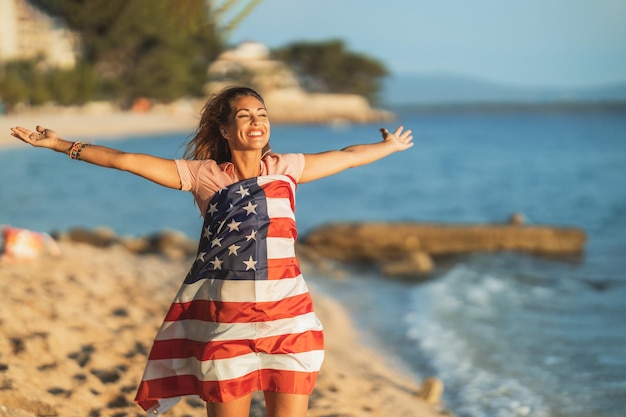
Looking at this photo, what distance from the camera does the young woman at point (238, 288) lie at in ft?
8.97

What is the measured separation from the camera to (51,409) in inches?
152

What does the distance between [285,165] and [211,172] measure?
0.93 feet

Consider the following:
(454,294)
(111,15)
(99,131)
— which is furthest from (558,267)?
(111,15)

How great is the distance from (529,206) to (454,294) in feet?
42.1

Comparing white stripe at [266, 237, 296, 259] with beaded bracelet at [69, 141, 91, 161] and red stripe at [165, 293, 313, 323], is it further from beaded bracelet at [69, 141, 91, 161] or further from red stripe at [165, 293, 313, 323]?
beaded bracelet at [69, 141, 91, 161]

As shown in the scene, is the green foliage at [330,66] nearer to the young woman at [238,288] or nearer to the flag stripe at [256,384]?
the young woman at [238,288]

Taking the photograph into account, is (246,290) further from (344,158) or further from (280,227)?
(344,158)

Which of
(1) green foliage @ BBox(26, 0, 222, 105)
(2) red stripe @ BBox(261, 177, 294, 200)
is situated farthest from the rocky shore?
(1) green foliage @ BBox(26, 0, 222, 105)

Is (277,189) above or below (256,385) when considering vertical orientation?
above

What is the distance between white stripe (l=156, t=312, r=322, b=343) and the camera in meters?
2.73

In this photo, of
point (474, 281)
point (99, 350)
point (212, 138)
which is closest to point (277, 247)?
point (212, 138)

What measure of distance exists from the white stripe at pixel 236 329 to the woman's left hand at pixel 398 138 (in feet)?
2.92

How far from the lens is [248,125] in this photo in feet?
9.60

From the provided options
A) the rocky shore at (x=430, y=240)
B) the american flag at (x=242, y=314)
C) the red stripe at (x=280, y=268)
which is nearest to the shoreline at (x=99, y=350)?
the american flag at (x=242, y=314)
